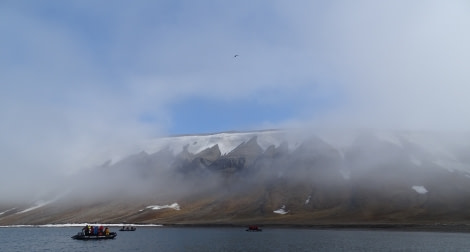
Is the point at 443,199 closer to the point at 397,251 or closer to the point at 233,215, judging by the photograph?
the point at 233,215

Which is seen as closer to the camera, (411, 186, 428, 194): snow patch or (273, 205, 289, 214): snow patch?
(411, 186, 428, 194): snow patch

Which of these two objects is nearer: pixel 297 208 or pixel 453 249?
pixel 453 249

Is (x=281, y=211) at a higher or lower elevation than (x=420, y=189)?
lower

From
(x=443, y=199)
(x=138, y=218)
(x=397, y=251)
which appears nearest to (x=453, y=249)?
(x=397, y=251)

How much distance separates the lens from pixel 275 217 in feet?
579

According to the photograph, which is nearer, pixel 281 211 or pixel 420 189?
pixel 420 189

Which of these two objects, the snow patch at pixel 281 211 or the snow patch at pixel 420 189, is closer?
the snow patch at pixel 420 189

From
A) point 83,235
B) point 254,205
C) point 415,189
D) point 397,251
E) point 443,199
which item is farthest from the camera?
point 254,205

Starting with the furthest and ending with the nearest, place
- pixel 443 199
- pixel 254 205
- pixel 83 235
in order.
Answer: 1. pixel 254 205
2. pixel 443 199
3. pixel 83 235

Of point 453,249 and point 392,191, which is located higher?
point 392,191

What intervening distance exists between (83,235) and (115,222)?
287 ft

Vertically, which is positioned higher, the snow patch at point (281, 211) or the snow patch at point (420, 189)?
the snow patch at point (420, 189)

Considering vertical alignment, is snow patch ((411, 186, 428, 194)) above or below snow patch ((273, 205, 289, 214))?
above

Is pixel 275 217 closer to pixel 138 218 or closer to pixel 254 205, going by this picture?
pixel 254 205
